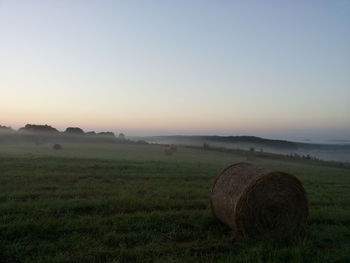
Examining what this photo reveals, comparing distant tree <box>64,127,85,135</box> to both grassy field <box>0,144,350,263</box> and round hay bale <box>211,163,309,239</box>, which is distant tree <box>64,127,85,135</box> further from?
round hay bale <box>211,163,309,239</box>

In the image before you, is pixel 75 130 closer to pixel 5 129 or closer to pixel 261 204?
pixel 5 129

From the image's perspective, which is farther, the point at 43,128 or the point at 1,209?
the point at 43,128

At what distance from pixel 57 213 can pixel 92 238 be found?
2.07m

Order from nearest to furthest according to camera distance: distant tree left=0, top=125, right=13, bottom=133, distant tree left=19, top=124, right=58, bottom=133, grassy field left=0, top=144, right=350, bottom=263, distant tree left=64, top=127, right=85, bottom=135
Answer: grassy field left=0, top=144, right=350, bottom=263, distant tree left=0, top=125, right=13, bottom=133, distant tree left=19, top=124, right=58, bottom=133, distant tree left=64, top=127, right=85, bottom=135

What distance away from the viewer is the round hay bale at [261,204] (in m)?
7.68

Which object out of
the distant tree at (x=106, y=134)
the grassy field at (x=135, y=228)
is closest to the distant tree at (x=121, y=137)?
the distant tree at (x=106, y=134)

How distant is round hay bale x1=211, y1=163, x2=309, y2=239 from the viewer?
768cm

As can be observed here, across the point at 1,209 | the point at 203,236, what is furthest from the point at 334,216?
the point at 1,209

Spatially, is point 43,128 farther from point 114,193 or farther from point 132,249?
point 132,249

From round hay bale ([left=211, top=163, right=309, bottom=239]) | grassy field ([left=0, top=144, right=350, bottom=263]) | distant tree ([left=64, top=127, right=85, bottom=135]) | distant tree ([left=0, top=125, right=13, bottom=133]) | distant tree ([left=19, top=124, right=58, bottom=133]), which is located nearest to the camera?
grassy field ([left=0, top=144, right=350, bottom=263])

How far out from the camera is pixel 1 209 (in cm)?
865

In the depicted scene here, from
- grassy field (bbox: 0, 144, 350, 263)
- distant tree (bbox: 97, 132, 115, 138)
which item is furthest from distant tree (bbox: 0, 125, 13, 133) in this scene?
grassy field (bbox: 0, 144, 350, 263)

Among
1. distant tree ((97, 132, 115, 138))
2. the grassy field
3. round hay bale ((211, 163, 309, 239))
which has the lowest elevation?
the grassy field

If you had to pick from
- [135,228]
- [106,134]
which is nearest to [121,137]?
[106,134]
